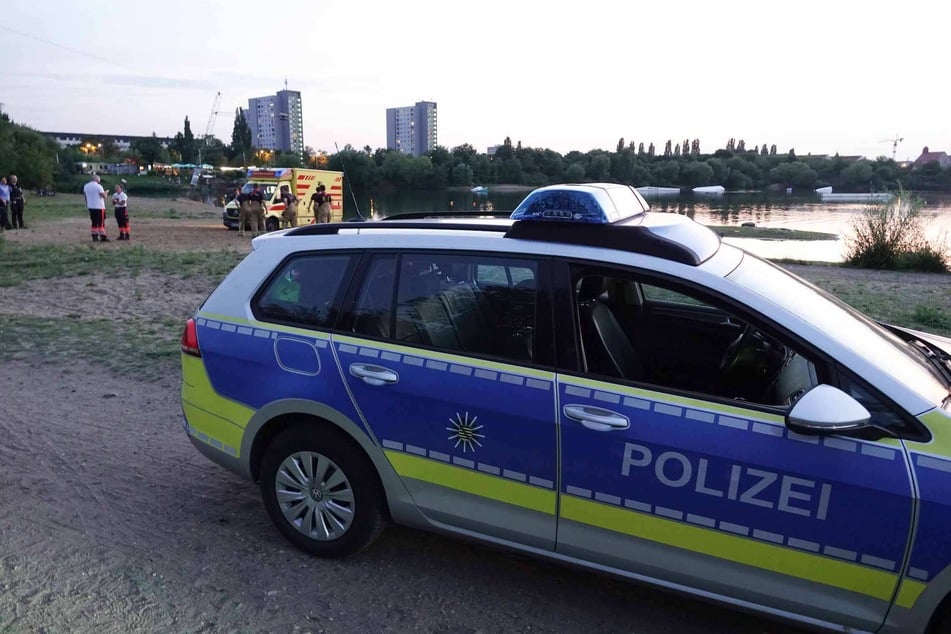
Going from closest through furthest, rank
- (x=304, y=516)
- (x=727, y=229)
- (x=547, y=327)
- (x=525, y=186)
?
(x=547, y=327), (x=304, y=516), (x=727, y=229), (x=525, y=186)

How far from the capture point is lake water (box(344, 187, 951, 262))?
83.3ft

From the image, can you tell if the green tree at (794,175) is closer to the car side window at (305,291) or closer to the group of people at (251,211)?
the group of people at (251,211)

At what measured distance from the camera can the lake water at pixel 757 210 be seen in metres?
25.4

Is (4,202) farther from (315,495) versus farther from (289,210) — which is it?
(315,495)

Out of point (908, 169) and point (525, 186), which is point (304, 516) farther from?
point (908, 169)

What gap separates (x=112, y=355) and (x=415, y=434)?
530cm

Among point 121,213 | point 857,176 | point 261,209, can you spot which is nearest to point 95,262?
point 121,213

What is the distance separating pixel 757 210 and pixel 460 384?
64.4 m

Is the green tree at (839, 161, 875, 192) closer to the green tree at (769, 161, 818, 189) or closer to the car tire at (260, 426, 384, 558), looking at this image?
the green tree at (769, 161, 818, 189)

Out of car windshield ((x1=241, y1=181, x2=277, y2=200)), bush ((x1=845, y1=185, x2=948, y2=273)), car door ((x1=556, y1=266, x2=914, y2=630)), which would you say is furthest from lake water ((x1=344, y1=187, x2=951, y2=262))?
car door ((x1=556, y1=266, x2=914, y2=630))

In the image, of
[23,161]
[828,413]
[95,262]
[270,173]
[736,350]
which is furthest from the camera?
[23,161]

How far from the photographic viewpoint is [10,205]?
22.2 meters

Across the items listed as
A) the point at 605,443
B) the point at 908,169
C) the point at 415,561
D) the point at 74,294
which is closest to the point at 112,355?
the point at 74,294

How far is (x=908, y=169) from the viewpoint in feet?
224
